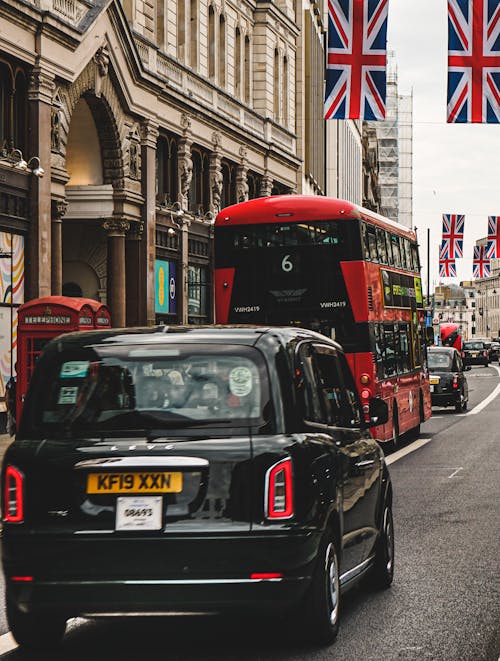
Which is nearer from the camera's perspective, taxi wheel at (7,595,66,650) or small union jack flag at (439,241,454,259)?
taxi wheel at (7,595,66,650)

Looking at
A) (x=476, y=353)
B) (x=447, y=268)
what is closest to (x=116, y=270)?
(x=447, y=268)

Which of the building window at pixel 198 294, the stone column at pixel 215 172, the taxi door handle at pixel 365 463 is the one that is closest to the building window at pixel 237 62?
the stone column at pixel 215 172

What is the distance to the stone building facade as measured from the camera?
94.1 ft

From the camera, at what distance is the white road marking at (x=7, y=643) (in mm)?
7727

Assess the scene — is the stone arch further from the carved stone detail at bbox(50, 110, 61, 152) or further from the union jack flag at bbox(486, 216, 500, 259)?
the union jack flag at bbox(486, 216, 500, 259)

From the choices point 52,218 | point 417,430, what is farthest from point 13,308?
point 417,430

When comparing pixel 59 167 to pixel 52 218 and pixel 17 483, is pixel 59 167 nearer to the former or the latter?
pixel 52 218

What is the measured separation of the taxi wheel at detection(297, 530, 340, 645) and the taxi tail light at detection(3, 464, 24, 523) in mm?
1495

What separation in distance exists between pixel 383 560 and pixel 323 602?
7.00 ft

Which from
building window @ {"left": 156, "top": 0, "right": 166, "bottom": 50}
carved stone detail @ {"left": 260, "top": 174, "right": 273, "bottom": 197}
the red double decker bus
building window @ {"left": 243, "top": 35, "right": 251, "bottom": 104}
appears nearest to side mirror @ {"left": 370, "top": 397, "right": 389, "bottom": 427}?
the red double decker bus

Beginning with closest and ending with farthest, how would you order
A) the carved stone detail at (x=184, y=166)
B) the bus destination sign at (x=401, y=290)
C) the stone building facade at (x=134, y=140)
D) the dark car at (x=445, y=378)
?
the bus destination sign at (x=401, y=290) → the stone building facade at (x=134, y=140) → the dark car at (x=445, y=378) → the carved stone detail at (x=184, y=166)

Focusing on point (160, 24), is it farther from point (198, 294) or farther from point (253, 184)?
point (253, 184)

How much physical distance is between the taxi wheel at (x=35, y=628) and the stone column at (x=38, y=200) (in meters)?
21.3

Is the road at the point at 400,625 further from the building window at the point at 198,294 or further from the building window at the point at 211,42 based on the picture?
the building window at the point at 211,42
